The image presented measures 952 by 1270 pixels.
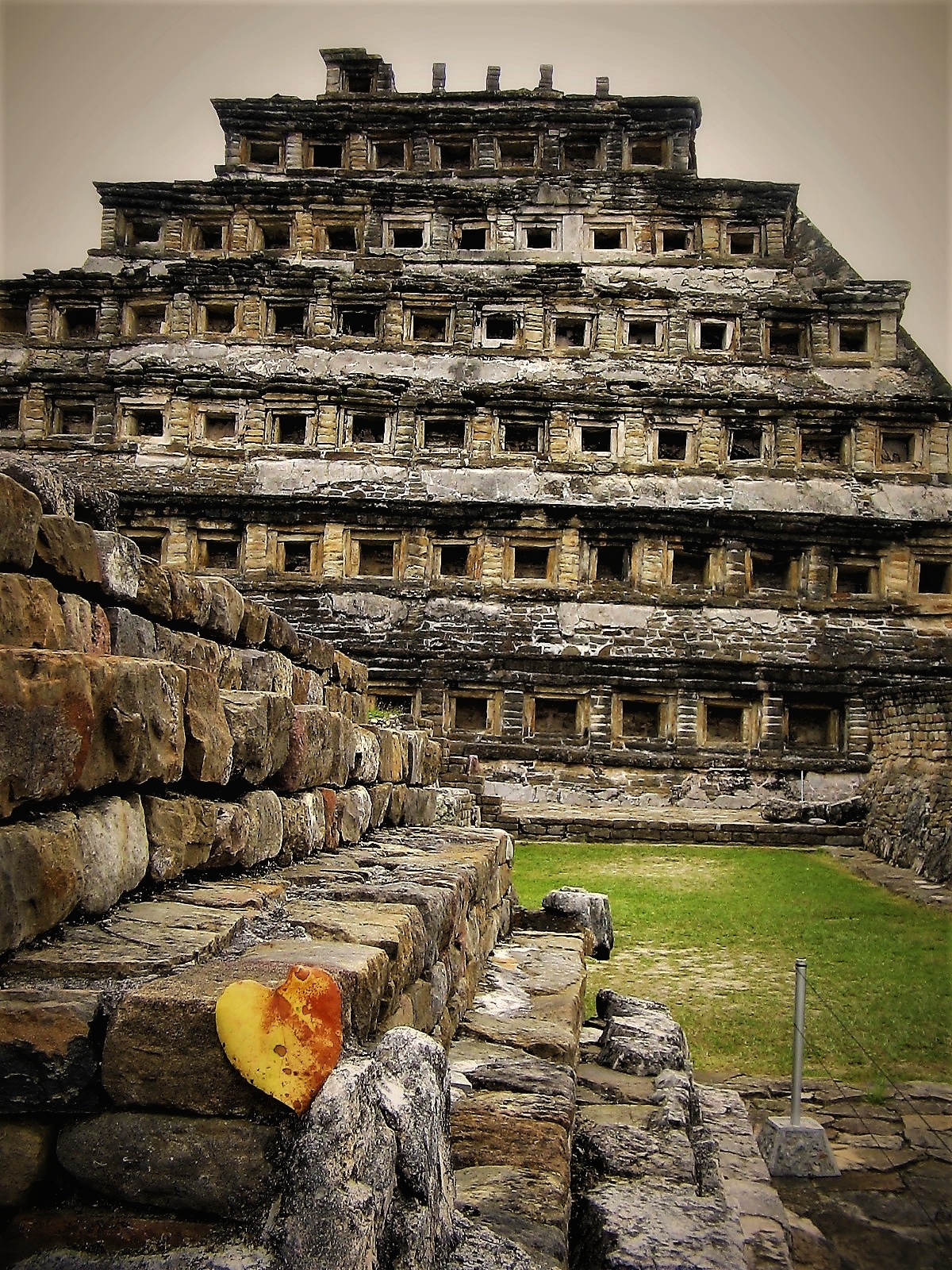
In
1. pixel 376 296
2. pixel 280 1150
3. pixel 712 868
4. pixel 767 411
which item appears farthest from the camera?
pixel 376 296

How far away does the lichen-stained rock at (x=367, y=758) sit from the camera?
6055mm

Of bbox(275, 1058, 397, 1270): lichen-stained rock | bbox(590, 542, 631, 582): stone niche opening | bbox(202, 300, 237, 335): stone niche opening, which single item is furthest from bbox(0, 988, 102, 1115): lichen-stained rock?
bbox(202, 300, 237, 335): stone niche opening

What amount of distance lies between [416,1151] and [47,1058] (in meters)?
0.83

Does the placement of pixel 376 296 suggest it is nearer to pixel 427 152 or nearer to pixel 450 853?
pixel 427 152

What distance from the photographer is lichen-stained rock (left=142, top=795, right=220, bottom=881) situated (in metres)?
2.98

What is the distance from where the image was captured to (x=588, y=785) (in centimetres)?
2145

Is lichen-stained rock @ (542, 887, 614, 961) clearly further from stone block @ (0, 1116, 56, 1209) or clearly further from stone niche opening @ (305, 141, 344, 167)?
stone niche opening @ (305, 141, 344, 167)

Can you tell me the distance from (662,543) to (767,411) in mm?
4705

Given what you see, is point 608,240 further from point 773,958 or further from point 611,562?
point 773,958

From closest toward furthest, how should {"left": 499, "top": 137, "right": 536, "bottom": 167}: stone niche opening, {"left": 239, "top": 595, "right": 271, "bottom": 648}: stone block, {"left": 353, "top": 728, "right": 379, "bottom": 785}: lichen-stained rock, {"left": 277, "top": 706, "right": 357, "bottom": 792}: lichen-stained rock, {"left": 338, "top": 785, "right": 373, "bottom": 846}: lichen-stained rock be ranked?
{"left": 277, "top": 706, "right": 357, "bottom": 792}: lichen-stained rock, {"left": 239, "top": 595, "right": 271, "bottom": 648}: stone block, {"left": 338, "top": 785, "right": 373, "bottom": 846}: lichen-stained rock, {"left": 353, "top": 728, "right": 379, "bottom": 785}: lichen-stained rock, {"left": 499, "top": 137, "right": 536, "bottom": 167}: stone niche opening

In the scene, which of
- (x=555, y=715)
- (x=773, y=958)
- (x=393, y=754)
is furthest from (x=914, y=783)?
(x=393, y=754)

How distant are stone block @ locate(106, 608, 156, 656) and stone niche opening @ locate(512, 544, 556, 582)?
66.3ft

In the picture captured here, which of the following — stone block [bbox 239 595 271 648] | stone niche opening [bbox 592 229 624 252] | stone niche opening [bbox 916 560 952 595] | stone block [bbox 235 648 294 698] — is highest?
stone niche opening [bbox 592 229 624 252]

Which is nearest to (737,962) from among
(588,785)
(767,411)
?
(588,785)
